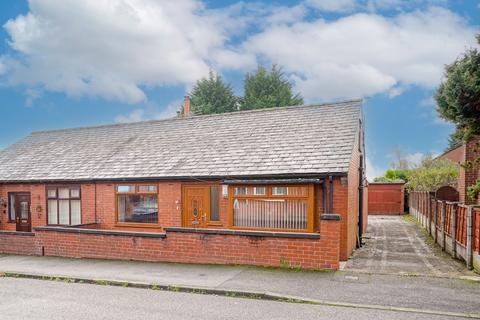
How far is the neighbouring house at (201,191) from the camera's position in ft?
33.9

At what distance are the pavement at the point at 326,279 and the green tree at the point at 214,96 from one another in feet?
92.2

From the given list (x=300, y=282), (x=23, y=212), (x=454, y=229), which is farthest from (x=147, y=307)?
(x=23, y=212)

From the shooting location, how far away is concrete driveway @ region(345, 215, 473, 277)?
9.42 metres

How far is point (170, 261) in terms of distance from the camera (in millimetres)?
10703

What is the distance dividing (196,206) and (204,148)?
2465 mm

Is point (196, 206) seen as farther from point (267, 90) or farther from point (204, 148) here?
point (267, 90)

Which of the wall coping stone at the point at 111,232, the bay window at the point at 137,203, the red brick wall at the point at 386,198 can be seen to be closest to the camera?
the wall coping stone at the point at 111,232

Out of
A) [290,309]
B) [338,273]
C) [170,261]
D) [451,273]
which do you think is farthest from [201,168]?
[451,273]

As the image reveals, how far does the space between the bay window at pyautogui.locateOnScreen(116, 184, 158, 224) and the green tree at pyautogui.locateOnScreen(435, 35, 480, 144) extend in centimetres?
969

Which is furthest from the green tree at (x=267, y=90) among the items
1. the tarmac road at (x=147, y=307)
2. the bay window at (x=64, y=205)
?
the tarmac road at (x=147, y=307)

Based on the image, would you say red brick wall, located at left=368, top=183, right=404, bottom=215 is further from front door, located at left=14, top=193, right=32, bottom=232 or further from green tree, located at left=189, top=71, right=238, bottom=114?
front door, located at left=14, top=193, right=32, bottom=232

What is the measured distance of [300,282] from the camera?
8273 mm

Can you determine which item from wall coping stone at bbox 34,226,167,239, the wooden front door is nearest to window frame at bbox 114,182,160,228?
the wooden front door

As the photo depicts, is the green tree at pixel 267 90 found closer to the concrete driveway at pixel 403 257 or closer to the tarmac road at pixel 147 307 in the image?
the concrete driveway at pixel 403 257
